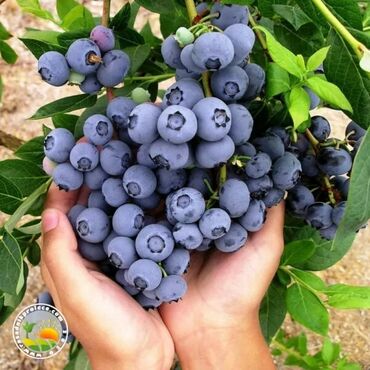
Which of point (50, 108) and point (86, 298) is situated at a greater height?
point (50, 108)

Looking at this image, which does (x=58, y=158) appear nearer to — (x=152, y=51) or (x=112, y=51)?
(x=112, y=51)

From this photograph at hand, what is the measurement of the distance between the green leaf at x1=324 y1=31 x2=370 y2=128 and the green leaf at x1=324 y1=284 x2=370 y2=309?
35 cm

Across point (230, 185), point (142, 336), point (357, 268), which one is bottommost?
point (357, 268)

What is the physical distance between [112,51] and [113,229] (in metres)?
0.25

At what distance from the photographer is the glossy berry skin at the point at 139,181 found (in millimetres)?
789

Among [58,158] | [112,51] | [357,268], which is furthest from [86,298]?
[357,268]

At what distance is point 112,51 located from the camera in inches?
32.3

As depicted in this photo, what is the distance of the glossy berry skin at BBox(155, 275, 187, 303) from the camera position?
0.82m

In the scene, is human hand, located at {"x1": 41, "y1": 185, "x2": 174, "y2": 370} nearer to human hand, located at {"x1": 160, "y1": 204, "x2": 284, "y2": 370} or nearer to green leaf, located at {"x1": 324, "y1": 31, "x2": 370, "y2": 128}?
human hand, located at {"x1": 160, "y1": 204, "x2": 284, "y2": 370}

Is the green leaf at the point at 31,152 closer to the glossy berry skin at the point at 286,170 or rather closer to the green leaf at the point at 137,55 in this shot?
the green leaf at the point at 137,55

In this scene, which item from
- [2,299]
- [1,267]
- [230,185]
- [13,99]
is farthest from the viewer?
[13,99]

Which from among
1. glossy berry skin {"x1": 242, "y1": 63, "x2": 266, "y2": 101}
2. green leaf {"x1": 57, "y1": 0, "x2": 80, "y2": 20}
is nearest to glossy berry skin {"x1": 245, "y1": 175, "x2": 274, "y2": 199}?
glossy berry skin {"x1": 242, "y1": 63, "x2": 266, "y2": 101}

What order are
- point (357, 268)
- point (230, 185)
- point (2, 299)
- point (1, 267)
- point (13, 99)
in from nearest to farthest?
point (230, 185) < point (1, 267) < point (2, 299) < point (357, 268) < point (13, 99)

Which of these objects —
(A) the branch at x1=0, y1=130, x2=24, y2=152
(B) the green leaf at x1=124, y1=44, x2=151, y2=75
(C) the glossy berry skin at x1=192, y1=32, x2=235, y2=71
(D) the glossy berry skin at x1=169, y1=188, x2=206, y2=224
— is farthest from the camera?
(A) the branch at x1=0, y1=130, x2=24, y2=152
